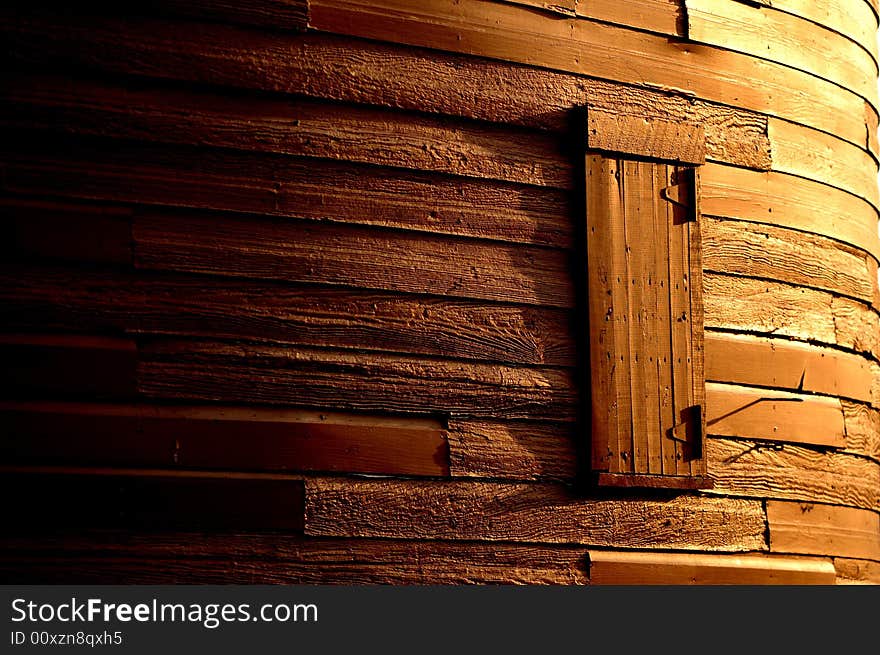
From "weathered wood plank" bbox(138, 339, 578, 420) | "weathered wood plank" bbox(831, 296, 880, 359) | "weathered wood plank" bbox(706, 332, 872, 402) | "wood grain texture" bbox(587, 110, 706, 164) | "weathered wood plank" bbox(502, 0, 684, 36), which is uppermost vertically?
"weathered wood plank" bbox(502, 0, 684, 36)

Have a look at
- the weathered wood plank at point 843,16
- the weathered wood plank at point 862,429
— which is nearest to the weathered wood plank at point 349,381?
the weathered wood plank at point 862,429

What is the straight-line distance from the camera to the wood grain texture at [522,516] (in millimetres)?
4344

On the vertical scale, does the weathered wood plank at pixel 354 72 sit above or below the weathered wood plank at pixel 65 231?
above

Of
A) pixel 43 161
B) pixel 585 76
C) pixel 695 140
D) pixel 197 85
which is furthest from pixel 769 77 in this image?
pixel 43 161

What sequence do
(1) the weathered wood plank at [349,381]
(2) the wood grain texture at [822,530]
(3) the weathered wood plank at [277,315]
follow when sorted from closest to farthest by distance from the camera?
(3) the weathered wood plank at [277,315]
(1) the weathered wood plank at [349,381]
(2) the wood grain texture at [822,530]

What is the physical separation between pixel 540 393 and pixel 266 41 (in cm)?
166

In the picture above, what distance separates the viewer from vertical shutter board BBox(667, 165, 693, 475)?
4.86 metres

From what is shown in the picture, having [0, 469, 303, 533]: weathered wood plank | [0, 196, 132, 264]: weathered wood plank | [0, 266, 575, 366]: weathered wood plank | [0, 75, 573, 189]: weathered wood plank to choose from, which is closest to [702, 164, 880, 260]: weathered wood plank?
[0, 75, 573, 189]: weathered wood plank

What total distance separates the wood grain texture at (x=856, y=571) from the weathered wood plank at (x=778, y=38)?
2154 millimetres

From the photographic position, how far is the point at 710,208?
Answer: 16.7 feet

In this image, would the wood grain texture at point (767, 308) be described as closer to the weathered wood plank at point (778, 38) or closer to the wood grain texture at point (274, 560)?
the weathered wood plank at point (778, 38)

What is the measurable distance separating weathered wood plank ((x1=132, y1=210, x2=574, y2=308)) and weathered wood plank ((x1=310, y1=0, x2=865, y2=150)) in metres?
0.77

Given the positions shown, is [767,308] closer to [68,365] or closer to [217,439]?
[217,439]

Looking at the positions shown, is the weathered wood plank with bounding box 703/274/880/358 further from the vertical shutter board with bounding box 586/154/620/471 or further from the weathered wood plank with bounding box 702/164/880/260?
the vertical shutter board with bounding box 586/154/620/471
